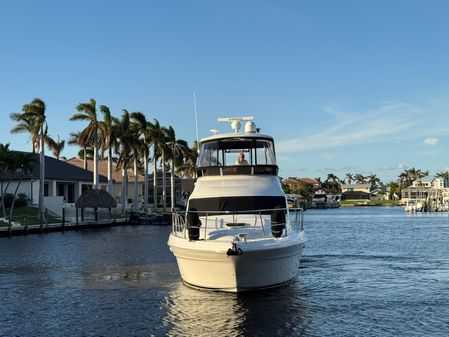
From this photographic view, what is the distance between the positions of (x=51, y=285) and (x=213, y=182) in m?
7.14

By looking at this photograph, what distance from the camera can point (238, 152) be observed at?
21.2 m

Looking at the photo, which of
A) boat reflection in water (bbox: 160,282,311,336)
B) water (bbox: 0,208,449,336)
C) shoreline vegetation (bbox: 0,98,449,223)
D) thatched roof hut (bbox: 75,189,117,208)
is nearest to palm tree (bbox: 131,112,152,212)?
shoreline vegetation (bbox: 0,98,449,223)

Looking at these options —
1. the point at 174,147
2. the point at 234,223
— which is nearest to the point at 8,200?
the point at 174,147

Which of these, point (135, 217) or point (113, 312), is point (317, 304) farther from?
point (135, 217)

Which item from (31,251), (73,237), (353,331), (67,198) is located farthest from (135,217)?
(353,331)

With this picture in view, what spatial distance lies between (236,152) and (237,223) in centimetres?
419

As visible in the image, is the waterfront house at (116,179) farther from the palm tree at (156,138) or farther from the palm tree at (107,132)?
the palm tree at (107,132)

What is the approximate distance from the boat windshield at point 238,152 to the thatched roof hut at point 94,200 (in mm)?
38942

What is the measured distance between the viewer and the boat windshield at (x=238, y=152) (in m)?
21.0

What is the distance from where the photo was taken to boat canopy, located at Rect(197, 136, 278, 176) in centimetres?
2088

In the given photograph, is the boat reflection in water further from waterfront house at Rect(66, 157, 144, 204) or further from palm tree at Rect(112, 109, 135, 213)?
waterfront house at Rect(66, 157, 144, 204)

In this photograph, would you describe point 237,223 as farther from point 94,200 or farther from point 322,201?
point 322,201

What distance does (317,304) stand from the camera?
16547mm

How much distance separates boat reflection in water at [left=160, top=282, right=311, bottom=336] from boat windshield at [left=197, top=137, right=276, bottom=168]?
208 inches
